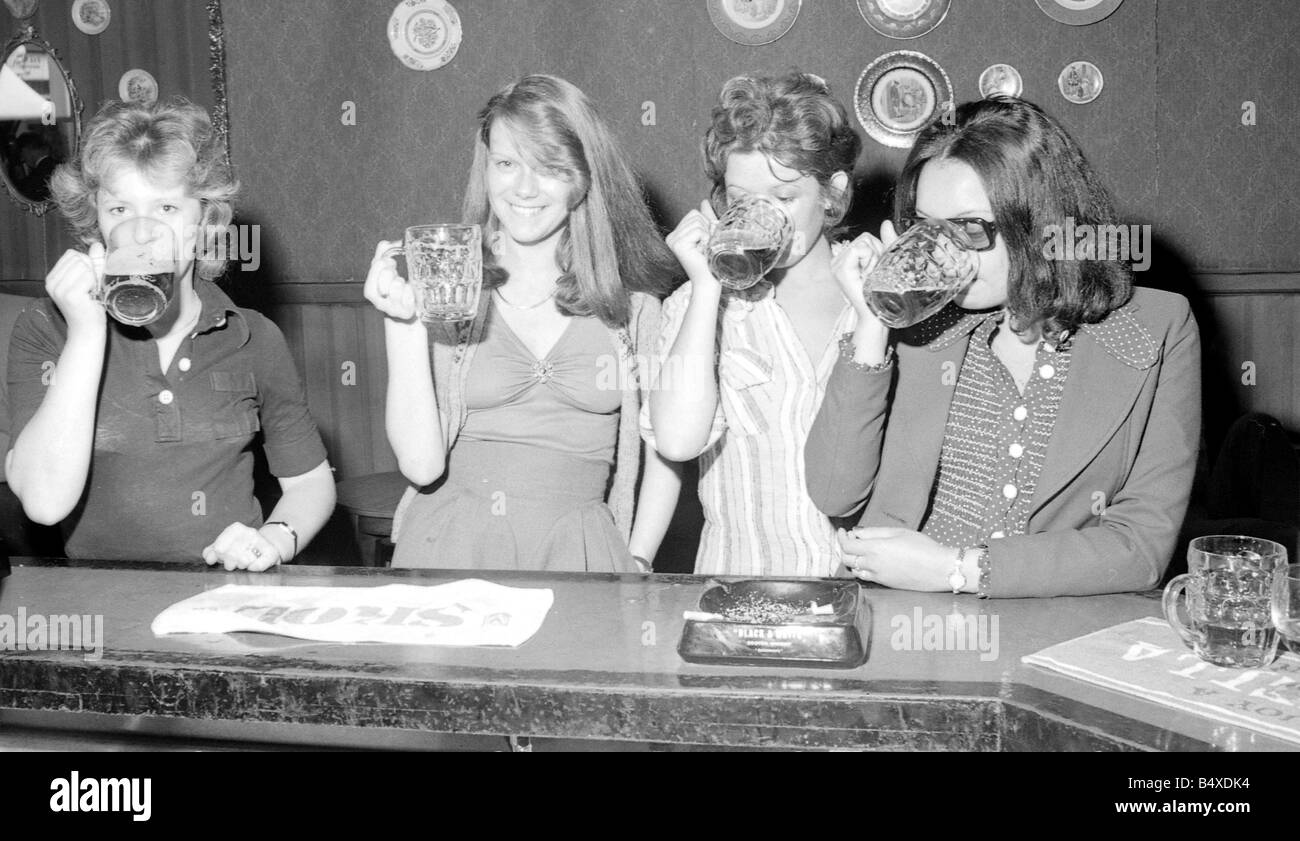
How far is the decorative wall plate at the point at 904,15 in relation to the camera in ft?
14.5

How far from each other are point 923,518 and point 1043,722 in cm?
77

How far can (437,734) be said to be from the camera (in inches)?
61.9

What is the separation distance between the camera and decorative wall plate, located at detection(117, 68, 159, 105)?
5.05 meters

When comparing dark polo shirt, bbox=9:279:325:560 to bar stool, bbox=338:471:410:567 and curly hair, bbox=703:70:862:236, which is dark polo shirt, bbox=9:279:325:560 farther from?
bar stool, bbox=338:471:410:567

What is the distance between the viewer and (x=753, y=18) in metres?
4.54

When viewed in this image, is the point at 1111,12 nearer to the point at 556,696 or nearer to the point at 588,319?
the point at 588,319

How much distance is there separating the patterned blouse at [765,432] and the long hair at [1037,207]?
1.35 ft

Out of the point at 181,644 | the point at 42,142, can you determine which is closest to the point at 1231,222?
the point at 181,644

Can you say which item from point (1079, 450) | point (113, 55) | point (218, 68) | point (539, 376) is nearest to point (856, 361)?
point (1079, 450)

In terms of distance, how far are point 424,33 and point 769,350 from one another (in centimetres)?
315

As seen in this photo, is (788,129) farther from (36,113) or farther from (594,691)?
(36,113)

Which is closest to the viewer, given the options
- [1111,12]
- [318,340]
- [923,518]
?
[923,518]

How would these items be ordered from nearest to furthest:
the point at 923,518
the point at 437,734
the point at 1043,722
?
the point at 1043,722 < the point at 437,734 < the point at 923,518
